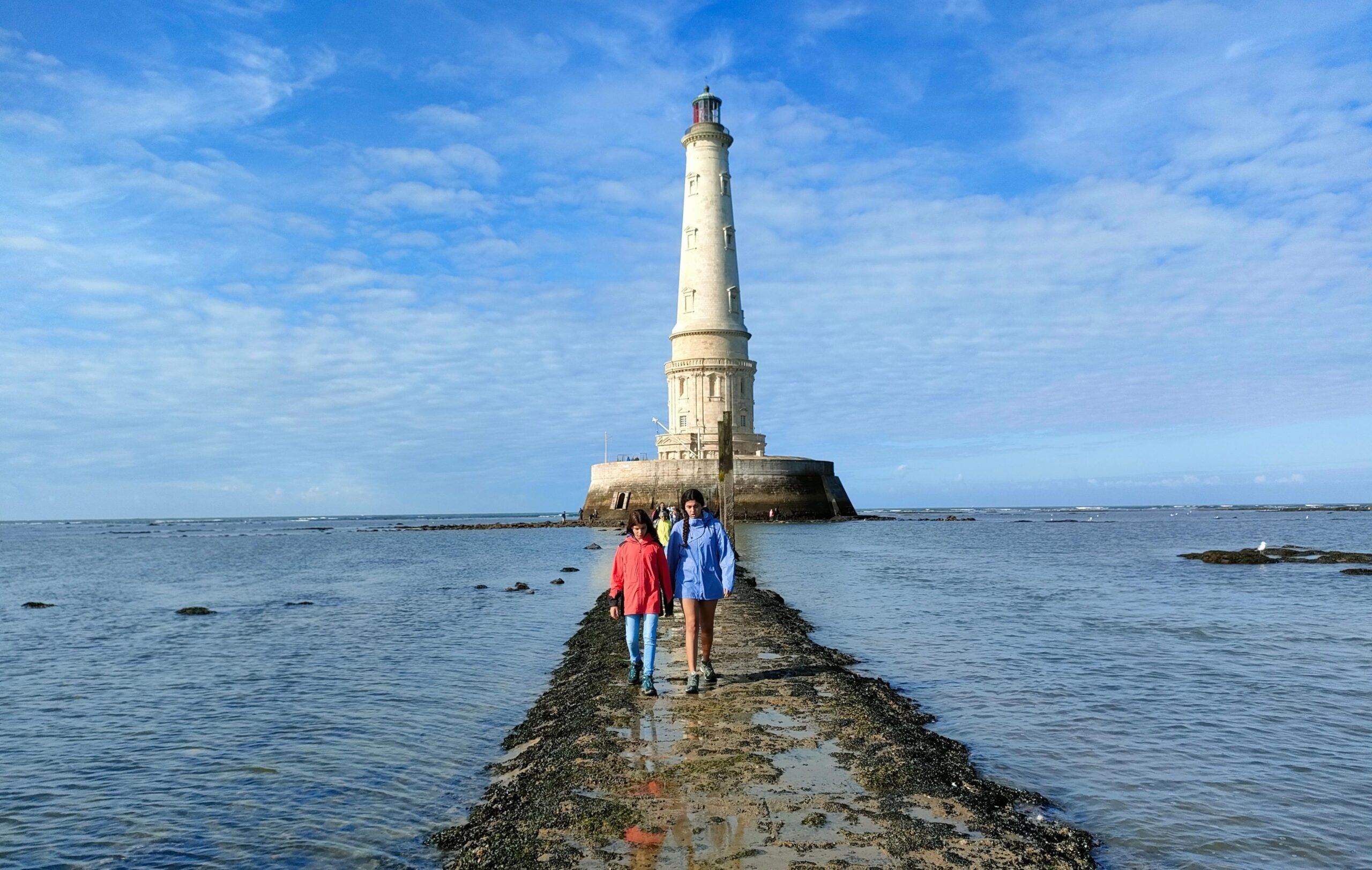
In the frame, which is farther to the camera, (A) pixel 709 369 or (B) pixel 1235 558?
(A) pixel 709 369

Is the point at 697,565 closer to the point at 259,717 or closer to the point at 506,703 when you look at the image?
the point at 506,703

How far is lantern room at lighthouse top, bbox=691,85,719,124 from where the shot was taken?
57.1m

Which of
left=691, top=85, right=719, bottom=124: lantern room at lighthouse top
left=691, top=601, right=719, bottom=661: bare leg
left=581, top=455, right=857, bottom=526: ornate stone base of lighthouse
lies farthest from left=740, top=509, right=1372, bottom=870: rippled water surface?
left=691, top=85, right=719, bottom=124: lantern room at lighthouse top

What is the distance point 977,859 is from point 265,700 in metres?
9.12

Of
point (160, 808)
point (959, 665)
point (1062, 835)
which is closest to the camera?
point (1062, 835)

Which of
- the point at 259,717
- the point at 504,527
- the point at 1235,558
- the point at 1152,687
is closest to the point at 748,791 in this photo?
the point at 259,717

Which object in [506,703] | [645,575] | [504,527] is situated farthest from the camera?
[504,527]

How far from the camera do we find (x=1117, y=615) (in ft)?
60.3

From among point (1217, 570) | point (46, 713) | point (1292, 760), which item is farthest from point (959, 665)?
point (1217, 570)

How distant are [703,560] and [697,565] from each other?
0.24 feet

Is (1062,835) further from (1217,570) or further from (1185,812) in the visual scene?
(1217,570)

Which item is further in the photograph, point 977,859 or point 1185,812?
point 1185,812

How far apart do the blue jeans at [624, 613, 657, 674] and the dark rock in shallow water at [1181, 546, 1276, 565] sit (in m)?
30.6

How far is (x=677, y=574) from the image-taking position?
908cm
